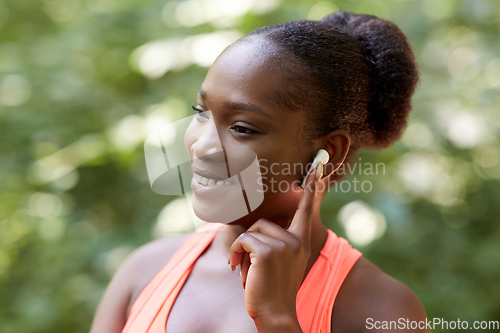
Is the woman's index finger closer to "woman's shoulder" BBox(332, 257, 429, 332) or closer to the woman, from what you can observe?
the woman

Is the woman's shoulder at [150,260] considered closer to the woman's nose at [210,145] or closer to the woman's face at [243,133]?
the woman's face at [243,133]

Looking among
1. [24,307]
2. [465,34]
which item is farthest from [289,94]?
[24,307]

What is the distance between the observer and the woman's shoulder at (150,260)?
1.25 metres

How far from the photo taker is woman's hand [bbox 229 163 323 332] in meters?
0.88

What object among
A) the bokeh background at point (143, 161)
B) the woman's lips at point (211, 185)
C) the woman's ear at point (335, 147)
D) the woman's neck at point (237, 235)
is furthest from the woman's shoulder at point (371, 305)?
the bokeh background at point (143, 161)

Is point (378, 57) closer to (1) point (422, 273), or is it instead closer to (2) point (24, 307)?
(1) point (422, 273)

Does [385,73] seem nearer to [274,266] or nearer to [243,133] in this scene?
[243,133]

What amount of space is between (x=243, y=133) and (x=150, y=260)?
59 centimetres

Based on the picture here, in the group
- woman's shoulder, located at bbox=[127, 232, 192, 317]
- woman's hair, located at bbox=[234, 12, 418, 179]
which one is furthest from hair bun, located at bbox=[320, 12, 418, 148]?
woman's shoulder, located at bbox=[127, 232, 192, 317]

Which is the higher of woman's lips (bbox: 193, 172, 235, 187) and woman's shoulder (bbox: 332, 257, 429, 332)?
woman's lips (bbox: 193, 172, 235, 187)

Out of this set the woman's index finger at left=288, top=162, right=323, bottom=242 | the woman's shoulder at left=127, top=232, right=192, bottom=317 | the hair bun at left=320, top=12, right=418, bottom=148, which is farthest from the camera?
the woman's shoulder at left=127, top=232, right=192, bottom=317

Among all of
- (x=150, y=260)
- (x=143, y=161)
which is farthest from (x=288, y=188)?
(x=143, y=161)

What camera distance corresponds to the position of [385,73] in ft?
3.75

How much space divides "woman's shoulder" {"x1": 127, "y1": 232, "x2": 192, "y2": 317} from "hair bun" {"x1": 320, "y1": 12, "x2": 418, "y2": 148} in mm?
711
